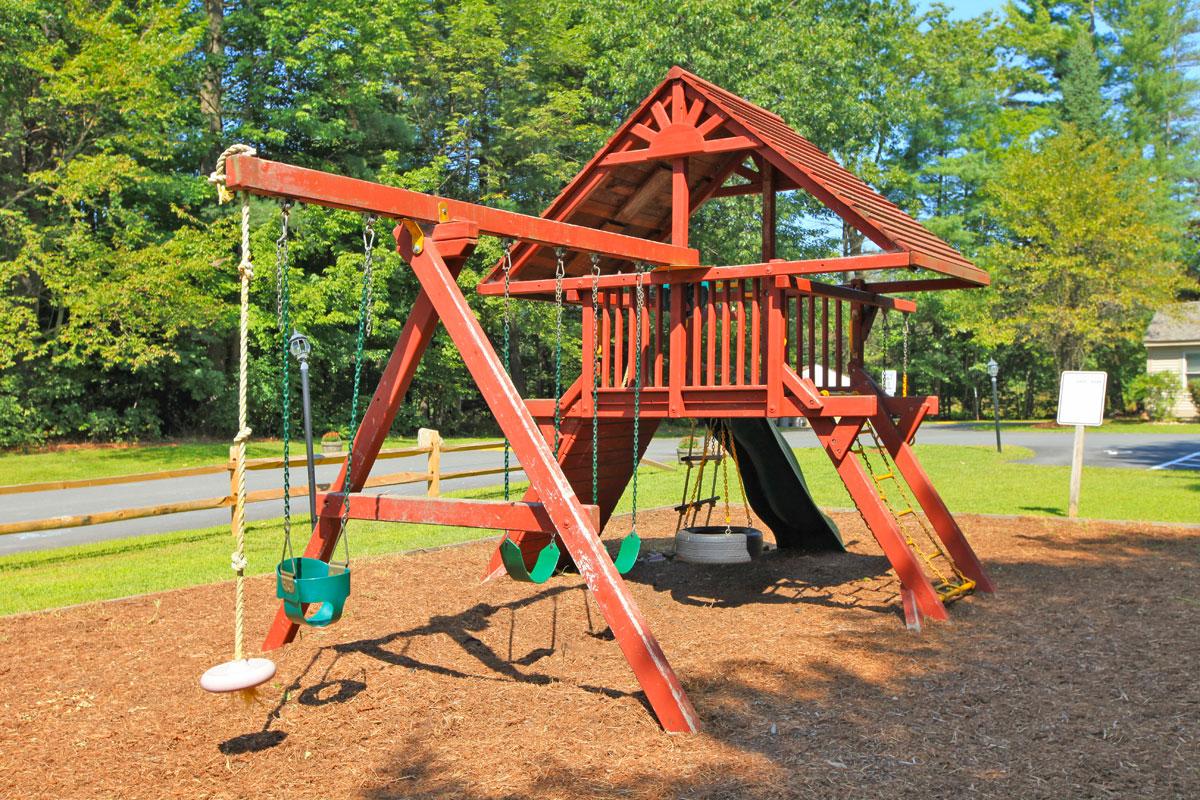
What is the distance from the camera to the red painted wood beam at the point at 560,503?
15.6ft

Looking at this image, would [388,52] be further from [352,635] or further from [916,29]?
[352,635]

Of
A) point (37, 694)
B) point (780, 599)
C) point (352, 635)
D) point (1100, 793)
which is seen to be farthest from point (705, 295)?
point (37, 694)

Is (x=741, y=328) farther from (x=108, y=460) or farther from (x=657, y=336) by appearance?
(x=108, y=460)

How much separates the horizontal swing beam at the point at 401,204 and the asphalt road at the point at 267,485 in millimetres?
8615

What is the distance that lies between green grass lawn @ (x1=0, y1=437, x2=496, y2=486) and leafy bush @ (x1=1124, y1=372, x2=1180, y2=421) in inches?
1390

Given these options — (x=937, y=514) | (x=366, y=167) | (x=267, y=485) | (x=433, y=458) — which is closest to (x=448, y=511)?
(x=937, y=514)

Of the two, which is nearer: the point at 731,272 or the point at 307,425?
the point at 731,272

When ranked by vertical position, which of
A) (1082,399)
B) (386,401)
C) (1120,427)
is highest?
(386,401)

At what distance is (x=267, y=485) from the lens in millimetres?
17062

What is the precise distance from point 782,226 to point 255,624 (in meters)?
28.8

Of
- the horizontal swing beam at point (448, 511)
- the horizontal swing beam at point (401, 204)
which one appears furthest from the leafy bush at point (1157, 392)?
the horizontal swing beam at point (448, 511)

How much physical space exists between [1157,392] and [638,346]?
41226 millimetres

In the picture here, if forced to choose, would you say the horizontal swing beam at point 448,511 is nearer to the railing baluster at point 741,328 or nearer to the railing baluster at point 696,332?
the railing baluster at point 741,328

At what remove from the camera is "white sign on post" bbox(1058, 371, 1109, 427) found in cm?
1165
